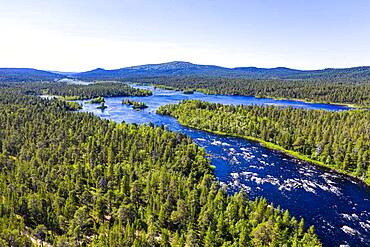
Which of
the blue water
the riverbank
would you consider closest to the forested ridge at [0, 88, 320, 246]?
the blue water

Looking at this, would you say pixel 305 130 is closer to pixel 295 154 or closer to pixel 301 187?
pixel 295 154

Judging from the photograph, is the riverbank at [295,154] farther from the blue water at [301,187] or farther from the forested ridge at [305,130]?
the blue water at [301,187]

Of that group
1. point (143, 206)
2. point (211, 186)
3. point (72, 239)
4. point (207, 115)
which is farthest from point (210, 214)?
point (207, 115)

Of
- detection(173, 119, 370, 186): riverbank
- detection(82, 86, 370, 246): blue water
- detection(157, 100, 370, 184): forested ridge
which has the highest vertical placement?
detection(157, 100, 370, 184): forested ridge

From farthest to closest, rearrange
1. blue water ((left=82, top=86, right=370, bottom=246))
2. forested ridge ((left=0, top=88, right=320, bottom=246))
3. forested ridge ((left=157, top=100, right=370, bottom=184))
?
forested ridge ((left=157, top=100, right=370, bottom=184)), blue water ((left=82, top=86, right=370, bottom=246)), forested ridge ((left=0, top=88, right=320, bottom=246))

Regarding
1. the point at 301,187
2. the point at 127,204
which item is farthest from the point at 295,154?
the point at 127,204

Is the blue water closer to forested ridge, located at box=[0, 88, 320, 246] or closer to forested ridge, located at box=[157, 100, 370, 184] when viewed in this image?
forested ridge, located at box=[0, 88, 320, 246]

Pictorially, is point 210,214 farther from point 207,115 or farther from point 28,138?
point 207,115
